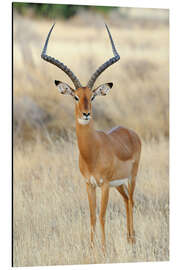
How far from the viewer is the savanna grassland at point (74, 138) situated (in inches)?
228

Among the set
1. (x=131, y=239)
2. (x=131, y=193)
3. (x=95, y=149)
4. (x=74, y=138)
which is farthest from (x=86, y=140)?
(x=74, y=138)

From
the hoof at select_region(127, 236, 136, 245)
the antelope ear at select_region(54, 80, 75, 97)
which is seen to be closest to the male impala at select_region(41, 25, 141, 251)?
the antelope ear at select_region(54, 80, 75, 97)

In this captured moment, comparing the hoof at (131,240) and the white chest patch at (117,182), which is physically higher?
the white chest patch at (117,182)

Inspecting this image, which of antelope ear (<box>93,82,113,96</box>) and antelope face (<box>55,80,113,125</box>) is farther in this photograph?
antelope ear (<box>93,82,113,96</box>)


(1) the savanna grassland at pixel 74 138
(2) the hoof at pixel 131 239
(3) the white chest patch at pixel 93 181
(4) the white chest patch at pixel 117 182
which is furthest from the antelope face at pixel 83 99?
(2) the hoof at pixel 131 239

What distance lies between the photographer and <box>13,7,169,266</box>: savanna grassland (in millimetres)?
5801

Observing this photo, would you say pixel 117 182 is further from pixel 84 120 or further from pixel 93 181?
pixel 84 120

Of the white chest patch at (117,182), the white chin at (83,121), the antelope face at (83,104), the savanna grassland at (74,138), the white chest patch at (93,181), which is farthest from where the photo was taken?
the savanna grassland at (74,138)

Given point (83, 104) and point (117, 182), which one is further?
point (117, 182)

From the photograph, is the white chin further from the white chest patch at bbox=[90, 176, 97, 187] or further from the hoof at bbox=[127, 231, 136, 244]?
the hoof at bbox=[127, 231, 136, 244]

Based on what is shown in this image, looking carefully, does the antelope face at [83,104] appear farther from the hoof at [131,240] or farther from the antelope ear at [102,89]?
the hoof at [131,240]

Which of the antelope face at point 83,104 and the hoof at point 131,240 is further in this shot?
the hoof at point 131,240

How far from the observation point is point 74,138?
26.1ft
